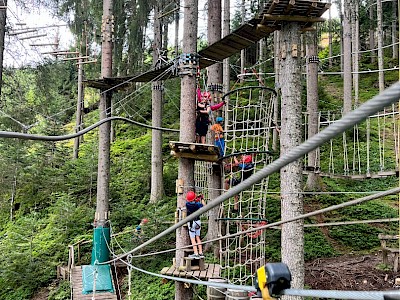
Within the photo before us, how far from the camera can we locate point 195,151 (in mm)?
5320

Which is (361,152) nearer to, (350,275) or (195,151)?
(350,275)

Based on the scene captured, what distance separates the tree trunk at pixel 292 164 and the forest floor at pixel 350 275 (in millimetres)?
1781

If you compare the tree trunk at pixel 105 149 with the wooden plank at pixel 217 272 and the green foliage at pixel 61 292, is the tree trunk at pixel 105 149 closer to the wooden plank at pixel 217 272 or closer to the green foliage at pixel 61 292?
the green foliage at pixel 61 292

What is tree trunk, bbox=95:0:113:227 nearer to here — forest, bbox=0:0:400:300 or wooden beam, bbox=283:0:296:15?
forest, bbox=0:0:400:300

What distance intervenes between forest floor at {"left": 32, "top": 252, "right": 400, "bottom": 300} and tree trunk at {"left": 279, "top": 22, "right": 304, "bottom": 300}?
1.78m

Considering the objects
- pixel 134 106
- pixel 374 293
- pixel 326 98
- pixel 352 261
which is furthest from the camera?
pixel 326 98

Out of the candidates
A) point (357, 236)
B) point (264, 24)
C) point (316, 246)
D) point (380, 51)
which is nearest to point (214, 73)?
point (264, 24)

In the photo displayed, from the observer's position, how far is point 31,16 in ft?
24.8

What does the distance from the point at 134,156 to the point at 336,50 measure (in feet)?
55.9

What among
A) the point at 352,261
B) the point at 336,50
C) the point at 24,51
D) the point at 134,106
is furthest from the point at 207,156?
the point at 336,50

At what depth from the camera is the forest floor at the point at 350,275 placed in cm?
602

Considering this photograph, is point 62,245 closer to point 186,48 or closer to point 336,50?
point 186,48

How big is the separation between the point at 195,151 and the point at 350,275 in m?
3.44

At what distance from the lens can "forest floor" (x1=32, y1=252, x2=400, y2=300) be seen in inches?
237
